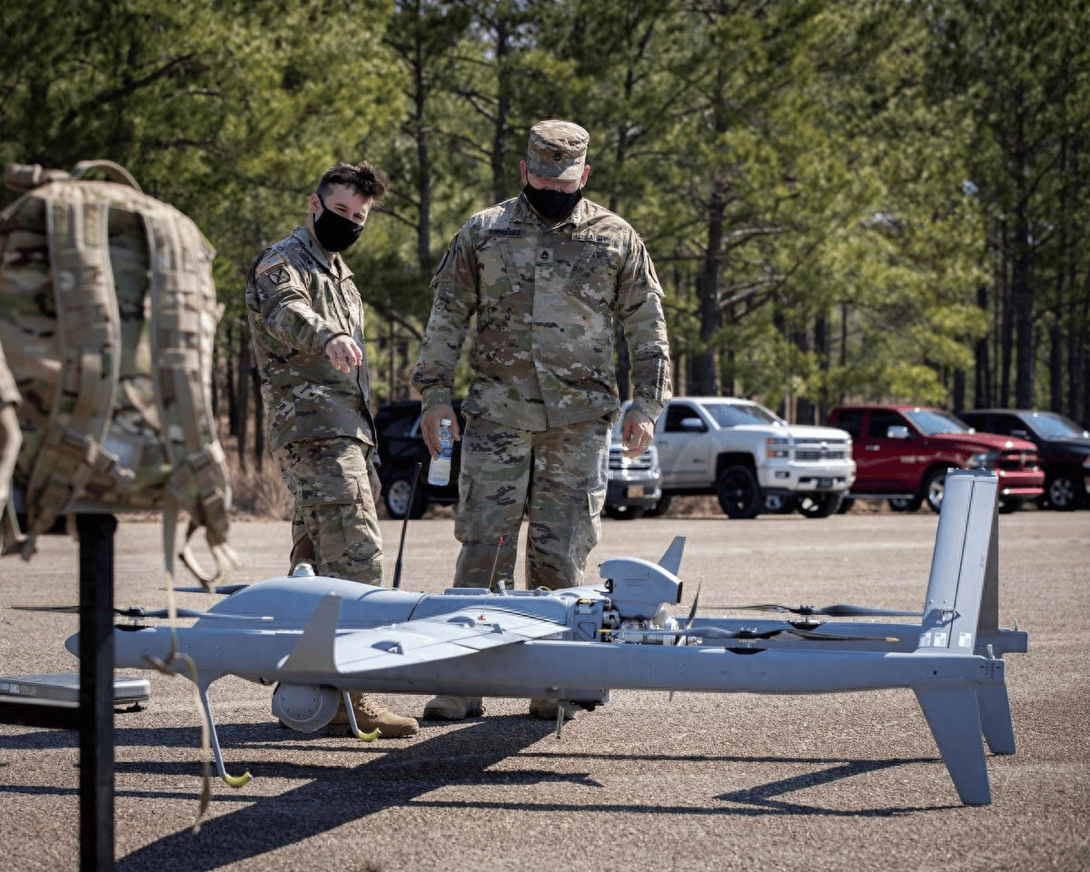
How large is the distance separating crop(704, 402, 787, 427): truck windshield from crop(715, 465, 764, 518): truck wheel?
85 centimetres

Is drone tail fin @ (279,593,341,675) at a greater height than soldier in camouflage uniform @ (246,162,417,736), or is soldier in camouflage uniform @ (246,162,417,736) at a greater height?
soldier in camouflage uniform @ (246,162,417,736)

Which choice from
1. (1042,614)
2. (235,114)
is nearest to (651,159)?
(235,114)

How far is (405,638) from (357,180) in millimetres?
2497

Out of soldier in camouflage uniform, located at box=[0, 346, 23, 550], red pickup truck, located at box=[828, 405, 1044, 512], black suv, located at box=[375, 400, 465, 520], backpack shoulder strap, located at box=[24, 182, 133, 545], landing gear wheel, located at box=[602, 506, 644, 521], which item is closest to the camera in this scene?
soldier in camouflage uniform, located at box=[0, 346, 23, 550]

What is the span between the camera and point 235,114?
23.1m

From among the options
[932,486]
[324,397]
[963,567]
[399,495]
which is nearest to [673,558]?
[963,567]

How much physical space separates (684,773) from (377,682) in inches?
44.1

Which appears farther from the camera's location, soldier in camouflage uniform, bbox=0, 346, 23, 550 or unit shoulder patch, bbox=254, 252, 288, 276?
unit shoulder patch, bbox=254, 252, 288, 276

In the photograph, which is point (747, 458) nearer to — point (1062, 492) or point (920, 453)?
point (920, 453)

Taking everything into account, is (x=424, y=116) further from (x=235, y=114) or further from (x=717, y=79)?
(x=235, y=114)

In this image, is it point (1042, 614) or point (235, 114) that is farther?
point (235, 114)

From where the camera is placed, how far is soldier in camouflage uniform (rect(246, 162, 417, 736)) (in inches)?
233

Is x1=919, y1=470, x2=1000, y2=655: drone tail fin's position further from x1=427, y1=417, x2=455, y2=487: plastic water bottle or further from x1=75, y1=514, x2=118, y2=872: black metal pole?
x1=75, y1=514, x2=118, y2=872: black metal pole

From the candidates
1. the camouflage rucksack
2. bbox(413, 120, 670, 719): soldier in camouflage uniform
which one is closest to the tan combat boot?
bbox(413, 120, 670, 719): soldier in camouflage uniform
